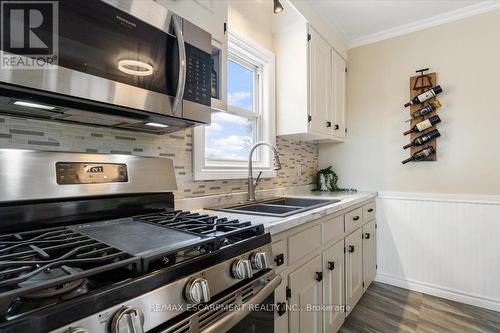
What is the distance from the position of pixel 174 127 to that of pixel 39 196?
590 millimetres

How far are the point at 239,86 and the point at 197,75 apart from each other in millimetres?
1016

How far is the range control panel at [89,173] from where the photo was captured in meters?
0.99

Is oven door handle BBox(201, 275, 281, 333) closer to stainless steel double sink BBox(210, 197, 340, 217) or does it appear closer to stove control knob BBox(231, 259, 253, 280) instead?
stove control knob BBox(231, 259, 253, 280)

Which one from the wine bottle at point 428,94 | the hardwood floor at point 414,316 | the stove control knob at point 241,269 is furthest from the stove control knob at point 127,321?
the wine bottle at point 428,94

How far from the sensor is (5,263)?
558 mm

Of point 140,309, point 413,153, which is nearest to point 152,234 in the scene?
point 140,309

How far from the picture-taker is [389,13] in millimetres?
2461

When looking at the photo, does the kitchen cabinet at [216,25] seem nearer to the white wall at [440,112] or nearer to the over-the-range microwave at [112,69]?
the over-the-range microwave at [112,69]

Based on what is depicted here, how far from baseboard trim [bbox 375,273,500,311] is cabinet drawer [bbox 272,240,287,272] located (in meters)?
2.06

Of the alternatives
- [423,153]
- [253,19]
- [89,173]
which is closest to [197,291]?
[89,173]

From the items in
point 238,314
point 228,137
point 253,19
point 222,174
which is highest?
point 253,19

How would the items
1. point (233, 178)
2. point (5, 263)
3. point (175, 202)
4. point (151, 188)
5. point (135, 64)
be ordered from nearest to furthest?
point (5, 263) < point (135, 64) < point (151, 188) < point (175, 202) < point (233, 178)

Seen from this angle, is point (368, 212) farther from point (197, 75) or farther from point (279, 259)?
point (197, 75)

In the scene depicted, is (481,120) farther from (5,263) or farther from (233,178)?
(5,263)
